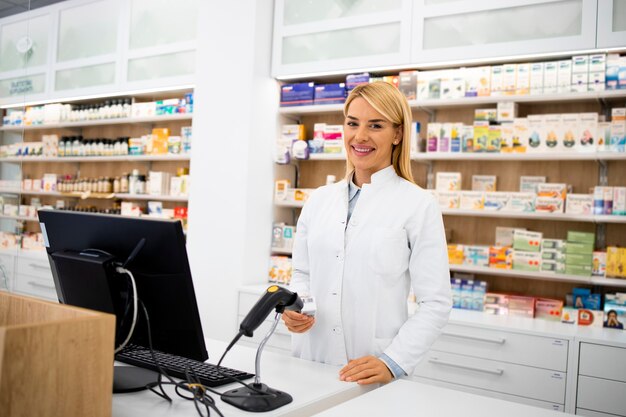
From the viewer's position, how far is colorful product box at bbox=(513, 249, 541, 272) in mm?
3453

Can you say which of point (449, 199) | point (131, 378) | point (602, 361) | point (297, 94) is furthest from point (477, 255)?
point (131, 378)

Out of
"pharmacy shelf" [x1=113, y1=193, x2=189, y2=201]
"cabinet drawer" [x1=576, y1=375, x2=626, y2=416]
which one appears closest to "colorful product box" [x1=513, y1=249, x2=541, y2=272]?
"cabinet drawer" [x1=576, y1=375, x2=626, y2=416]

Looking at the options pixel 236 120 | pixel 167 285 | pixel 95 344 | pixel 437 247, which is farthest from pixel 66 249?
pixel 236 120

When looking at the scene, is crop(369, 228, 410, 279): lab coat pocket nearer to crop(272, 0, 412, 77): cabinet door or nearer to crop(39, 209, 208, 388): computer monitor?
crop(39, 209, 208, 388): computer monitor

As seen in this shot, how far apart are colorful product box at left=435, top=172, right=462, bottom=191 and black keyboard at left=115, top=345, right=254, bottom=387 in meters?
2.54

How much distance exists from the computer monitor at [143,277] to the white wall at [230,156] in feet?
8.94

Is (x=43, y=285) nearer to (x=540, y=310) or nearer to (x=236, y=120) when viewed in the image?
(x=236, y=120)

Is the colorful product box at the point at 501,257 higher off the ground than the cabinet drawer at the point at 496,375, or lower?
higher

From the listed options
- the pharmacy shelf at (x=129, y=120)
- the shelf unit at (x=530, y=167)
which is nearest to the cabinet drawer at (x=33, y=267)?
the pharmacy shelf at (x=129, y=120)

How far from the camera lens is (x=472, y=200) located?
12.0 ft

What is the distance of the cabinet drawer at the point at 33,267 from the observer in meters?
5.38

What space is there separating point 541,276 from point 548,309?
0.26 metres

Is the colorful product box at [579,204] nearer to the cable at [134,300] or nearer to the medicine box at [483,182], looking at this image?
the medicine box at [483,182]

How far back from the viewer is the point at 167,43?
198 inches
